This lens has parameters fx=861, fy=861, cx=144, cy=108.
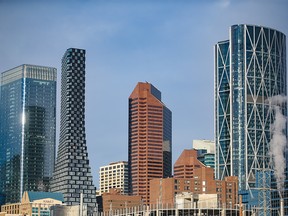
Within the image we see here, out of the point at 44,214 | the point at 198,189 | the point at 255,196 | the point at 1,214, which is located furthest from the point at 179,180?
the point at 1,214

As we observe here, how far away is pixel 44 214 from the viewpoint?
19662 centimetres

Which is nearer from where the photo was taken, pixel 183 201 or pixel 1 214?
pixel 183 201

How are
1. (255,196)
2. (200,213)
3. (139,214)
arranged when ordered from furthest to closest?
(255,196) → (139,214) → (200,213)

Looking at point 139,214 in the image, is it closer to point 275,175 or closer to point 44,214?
point 275,175

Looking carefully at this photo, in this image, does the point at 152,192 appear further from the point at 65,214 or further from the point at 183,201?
the point at 183,201

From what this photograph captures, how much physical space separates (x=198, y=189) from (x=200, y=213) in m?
95.2

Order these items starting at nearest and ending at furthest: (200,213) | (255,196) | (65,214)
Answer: (200,213), (65,214), (255,196)

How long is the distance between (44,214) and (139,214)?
91276mm

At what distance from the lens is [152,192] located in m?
198

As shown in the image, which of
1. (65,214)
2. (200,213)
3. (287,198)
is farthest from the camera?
(287,198)

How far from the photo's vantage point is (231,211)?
104 metres

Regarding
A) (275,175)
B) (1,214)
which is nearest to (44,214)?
(275,175)

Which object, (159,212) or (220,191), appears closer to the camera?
(159,212)

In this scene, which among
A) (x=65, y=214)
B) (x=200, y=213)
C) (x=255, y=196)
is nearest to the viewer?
(x=200, y=213)
